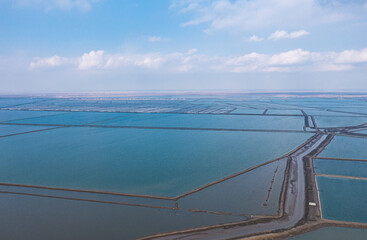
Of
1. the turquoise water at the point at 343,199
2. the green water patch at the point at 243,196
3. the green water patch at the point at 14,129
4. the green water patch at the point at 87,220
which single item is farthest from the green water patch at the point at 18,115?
the turquoise water at the point at 343,199

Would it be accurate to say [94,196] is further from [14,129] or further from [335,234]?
[14,129]

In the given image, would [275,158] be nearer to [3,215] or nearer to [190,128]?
[190,128]

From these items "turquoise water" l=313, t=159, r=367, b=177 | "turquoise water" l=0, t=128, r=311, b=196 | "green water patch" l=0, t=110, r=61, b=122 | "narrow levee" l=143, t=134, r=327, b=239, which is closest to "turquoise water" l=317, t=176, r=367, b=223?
"narrow levee" l=143, t=134, r=327, b=239

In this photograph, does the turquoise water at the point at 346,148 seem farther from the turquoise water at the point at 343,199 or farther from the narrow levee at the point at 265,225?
the narrow levee at the point at 265,225

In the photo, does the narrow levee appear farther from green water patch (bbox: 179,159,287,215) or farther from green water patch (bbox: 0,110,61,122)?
green water patch (bbox: 0,110,61,122)

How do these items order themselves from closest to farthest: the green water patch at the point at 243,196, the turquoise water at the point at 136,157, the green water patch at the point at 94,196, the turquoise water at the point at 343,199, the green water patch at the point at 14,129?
the turquoise water at the point at 343,199, the green water patch at the point at 243,196, the green water patch at the point at 94,196, the turquoise water at the point at 136,157, the green water patch at the point at 14,129

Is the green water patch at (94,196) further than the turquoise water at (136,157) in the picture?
No
